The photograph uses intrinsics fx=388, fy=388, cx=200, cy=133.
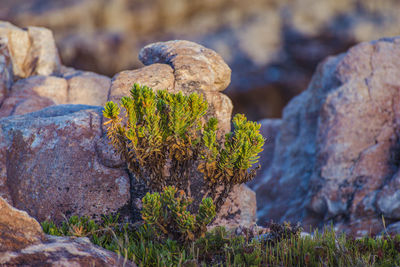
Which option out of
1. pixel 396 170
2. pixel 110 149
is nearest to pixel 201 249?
pixel 110 149

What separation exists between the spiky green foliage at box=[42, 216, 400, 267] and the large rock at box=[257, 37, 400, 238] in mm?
3083

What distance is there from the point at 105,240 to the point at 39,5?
28.7 metres

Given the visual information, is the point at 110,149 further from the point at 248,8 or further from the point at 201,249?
the point at 248,8

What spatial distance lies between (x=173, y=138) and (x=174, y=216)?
3.42ft

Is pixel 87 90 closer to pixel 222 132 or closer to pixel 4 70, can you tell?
pixel 4 70

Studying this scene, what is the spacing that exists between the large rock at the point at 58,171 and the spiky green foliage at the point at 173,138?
1.08 m

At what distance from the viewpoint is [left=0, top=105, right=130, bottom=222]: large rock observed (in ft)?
20.2

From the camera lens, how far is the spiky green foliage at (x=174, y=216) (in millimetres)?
4668

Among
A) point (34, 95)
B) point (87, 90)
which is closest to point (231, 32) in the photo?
point (87, 90)

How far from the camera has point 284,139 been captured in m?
12.4

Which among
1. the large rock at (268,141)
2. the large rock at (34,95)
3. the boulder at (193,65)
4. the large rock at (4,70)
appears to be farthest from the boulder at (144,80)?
the large rock at (268,141)

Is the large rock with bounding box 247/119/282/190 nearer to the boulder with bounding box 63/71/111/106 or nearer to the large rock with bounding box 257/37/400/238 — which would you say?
the large rock with bounding box 257/37/400/238

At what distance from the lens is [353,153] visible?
927 centimetres

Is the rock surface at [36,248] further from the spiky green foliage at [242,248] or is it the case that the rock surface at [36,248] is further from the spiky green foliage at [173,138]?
the spiky green foliage at [173,138]
